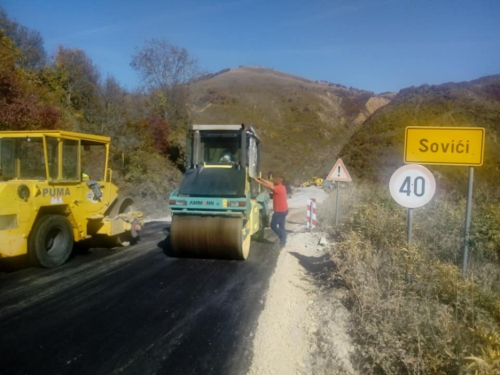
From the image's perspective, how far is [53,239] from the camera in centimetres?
763

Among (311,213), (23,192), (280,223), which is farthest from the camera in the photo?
(311,213)

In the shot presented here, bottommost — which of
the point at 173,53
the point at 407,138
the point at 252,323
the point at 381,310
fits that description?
the point at 252,323

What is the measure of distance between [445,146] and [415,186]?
696 millimetres

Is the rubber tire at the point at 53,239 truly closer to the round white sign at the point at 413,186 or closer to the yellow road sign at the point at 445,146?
the round white sign at the point at 413,186

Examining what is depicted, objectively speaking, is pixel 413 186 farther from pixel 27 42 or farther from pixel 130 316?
pixel 27 42

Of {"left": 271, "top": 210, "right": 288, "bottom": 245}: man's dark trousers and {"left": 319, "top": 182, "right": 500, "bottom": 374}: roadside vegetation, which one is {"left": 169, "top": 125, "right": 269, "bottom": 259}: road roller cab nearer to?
{"left": 271, "top": 210, "right": 288, "bottom": 245}: man's dark trousers

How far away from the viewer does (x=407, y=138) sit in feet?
19.6

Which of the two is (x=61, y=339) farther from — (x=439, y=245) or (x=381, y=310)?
(x=439, y=245)

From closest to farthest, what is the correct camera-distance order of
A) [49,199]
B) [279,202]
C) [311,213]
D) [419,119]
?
[49,199], [279,202], [311,213], [419,119]

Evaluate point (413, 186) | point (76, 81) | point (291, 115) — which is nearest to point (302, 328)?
point (413, 186)

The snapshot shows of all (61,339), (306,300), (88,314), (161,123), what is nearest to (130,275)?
(88,314)

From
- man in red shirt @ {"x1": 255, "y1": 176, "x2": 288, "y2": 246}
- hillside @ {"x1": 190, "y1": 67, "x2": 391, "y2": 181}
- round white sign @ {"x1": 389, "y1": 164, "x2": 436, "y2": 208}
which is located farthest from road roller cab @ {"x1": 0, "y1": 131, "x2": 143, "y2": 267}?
hillside @ {"x1": 190, "y1": 67, "x2": 391, "y2": 181}

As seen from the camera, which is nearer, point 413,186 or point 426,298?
point 426,298

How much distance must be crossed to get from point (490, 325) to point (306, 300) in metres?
2.68
